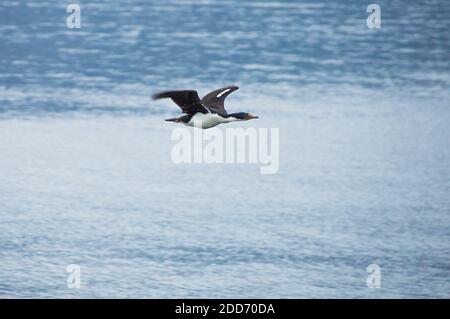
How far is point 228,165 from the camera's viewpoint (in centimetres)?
2183

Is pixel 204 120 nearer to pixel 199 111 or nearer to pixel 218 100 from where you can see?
pixel 199 111

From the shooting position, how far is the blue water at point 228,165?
18812mm

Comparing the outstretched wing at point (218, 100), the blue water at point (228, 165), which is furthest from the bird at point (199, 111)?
the blue water at point (228, 165)

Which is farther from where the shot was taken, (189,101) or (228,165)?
(228,165)

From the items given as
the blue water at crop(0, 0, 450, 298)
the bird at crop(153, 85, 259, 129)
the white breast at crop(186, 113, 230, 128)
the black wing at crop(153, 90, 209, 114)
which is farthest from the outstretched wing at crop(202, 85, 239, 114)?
the blue water at crop(0, 0, 450, 298)

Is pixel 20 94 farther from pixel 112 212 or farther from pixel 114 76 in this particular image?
pixel 112 212

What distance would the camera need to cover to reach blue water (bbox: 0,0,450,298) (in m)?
18.8

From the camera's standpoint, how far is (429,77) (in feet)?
85.4

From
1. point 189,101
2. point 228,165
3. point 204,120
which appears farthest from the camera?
point 228,165

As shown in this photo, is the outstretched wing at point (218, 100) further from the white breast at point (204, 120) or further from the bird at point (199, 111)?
the white breast at point (204, 120)

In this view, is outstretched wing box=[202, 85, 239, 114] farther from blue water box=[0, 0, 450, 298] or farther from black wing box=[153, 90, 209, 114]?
blue water box=[0, 0, 450, 298]

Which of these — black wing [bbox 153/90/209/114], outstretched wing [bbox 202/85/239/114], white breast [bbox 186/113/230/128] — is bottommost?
white breast [bbox 186/113/230/128]

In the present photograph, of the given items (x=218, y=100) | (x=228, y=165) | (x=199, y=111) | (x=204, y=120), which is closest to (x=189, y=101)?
(x=199, y=111)

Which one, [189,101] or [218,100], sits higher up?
[218,100]
